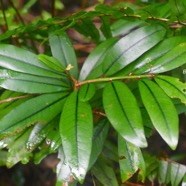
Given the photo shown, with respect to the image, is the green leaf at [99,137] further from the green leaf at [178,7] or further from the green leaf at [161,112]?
→ the green leaf at [178,7]

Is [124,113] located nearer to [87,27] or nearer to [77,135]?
[77,135]

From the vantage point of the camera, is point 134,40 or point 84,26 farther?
point 84,26

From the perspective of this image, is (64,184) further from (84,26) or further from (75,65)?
(84,26)

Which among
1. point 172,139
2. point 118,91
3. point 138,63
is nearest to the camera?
point 172,139

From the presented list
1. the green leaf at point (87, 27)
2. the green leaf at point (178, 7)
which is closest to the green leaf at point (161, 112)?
the green leaf at point (178, 7)

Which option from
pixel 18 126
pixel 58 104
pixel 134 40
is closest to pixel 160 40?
pixel 134 40

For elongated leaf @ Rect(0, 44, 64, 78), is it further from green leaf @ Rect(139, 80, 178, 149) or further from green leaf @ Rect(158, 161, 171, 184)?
green leaf @ Rect(158, 161, 171, 184)

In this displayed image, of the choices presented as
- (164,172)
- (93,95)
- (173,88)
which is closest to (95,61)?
(93,95)
